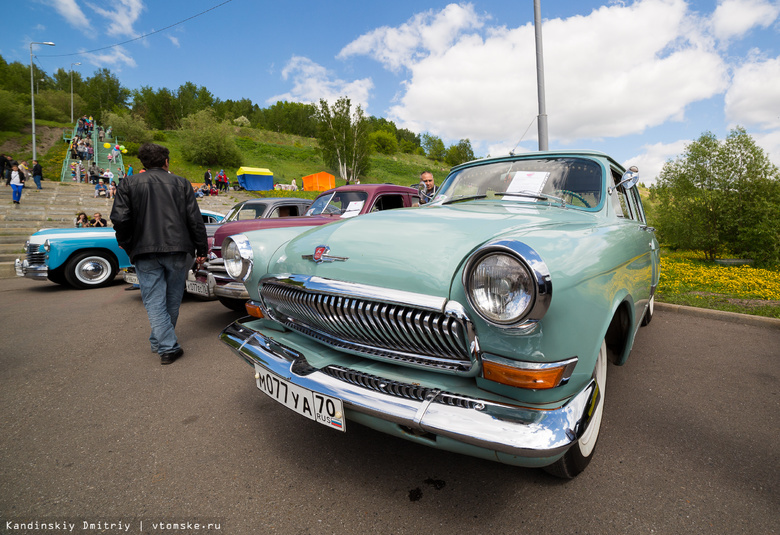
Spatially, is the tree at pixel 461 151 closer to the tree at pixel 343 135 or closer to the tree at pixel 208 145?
the tree at pixel 343 135

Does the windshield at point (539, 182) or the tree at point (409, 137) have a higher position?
the tree at point (409, 137)

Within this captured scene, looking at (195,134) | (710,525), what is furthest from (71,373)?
(195,134)

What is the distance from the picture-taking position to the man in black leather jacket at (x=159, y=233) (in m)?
3.22

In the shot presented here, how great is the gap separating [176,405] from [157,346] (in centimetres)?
119

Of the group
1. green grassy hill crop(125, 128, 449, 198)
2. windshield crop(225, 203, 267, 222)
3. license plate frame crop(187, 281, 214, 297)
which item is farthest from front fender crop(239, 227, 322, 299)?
green grassy hill crop(125, 128, 449, 198)

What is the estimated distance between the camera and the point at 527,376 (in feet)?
4.47

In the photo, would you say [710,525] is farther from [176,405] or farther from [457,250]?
[176,405]

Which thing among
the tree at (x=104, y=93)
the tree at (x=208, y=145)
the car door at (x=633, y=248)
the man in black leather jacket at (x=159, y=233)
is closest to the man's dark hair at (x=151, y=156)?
the man in black leather jacket at (x=159, y=233)

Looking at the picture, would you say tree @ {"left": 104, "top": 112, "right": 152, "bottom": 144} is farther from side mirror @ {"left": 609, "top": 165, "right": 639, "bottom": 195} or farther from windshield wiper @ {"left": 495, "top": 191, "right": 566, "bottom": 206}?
Result: side mirror @ {"left": 609, "top": 165, "right": 639, "bottom": 195}

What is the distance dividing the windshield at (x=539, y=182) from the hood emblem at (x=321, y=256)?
1.31m

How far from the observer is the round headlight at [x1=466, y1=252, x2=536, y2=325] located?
4.33 feet

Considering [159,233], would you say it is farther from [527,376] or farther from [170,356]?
[527,376]

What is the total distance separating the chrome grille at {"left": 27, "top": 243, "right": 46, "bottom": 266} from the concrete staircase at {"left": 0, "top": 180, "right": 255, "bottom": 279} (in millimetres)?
3702

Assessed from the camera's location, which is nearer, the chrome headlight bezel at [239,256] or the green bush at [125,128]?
the chrome headlight bezel at [239,256]
